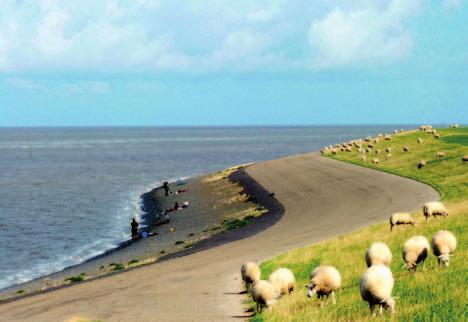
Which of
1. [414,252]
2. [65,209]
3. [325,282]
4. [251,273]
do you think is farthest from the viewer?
[65,209]

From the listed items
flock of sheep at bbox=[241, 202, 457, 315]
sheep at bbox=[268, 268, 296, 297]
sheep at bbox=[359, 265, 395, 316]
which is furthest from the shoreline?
sheep at bbox=[359, 265, 395, 316]

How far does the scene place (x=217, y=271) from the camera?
114 ft

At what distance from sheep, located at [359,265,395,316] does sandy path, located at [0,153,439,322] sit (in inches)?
297

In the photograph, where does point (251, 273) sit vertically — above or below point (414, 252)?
below

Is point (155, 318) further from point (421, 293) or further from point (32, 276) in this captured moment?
point (32, 276)

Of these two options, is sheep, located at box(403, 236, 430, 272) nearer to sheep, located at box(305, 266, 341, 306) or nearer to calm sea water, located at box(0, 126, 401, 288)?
sheep, located at box(305, 266, 341, 306)

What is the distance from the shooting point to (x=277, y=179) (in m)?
91.9

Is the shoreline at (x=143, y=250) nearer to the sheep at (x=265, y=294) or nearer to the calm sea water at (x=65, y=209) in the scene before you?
the calm sea water at (x=65, y=209)

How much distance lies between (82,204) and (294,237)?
5401 cm

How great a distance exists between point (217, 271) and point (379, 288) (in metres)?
18.1

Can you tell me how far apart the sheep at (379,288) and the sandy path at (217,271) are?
7.53 meters

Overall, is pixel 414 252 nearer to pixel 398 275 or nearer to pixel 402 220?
pixel 398 275

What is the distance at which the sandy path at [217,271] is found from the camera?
2744cm

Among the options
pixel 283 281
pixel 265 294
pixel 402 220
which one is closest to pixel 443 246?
pixel 283 281
